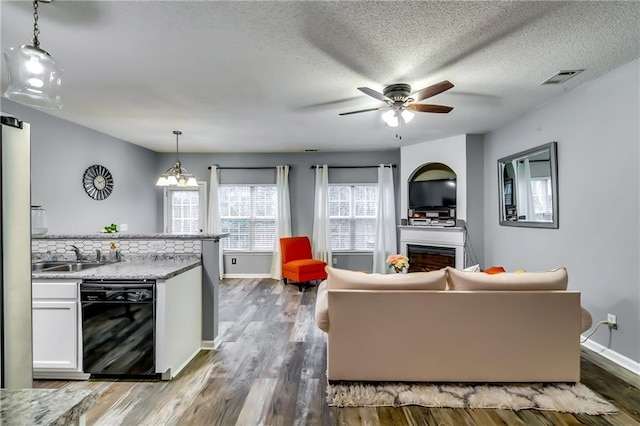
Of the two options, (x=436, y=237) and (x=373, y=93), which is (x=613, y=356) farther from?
(x=373, y=93)

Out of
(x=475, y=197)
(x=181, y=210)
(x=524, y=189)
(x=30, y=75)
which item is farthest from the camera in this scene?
(x=181, y=210)

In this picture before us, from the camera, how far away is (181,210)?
6.95 metres

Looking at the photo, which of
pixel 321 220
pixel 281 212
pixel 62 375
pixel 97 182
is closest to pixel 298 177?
pixel 281 212

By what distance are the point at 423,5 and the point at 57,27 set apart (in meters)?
2.41

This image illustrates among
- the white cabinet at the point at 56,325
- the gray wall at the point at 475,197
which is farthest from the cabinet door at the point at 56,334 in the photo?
the gray wall at the point at 475,197

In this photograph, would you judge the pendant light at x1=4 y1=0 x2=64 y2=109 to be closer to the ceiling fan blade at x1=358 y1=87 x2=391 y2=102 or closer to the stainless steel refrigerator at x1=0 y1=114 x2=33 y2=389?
the stainless steel refrigerator at x1=0 y1=114 x2=33 y2=389

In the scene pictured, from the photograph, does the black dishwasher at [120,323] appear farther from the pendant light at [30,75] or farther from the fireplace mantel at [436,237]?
the fireplace mantel at [436,237]

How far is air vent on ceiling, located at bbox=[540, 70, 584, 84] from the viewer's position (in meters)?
2.92

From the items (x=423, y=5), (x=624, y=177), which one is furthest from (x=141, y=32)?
(x=624, y=177)

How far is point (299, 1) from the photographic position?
6.29ft

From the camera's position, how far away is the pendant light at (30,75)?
148 cm

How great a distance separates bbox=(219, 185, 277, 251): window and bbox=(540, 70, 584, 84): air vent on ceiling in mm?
4938

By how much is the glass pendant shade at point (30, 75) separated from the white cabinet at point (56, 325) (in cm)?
159

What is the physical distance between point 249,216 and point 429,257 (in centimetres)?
370
